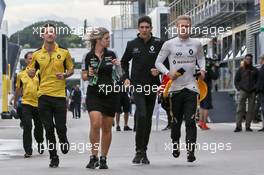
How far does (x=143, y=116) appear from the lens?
37.2 ft

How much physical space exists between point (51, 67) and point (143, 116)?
1.43 metres

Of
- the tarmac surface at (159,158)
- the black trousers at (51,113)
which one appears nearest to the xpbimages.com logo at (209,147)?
the tarmac surface at (159,158)

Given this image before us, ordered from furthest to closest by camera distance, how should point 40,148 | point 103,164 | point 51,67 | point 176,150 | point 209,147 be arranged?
point 209,147 → point 40,148 → point 51,67 → point 176,150 → point 103,164

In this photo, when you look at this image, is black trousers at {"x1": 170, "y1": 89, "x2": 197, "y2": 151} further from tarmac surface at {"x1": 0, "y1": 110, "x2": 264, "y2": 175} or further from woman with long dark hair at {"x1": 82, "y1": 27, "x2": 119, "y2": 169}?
woman with long dark hair at {"x1": 82, "y1": 27, "x2": 119, "y2": 169}

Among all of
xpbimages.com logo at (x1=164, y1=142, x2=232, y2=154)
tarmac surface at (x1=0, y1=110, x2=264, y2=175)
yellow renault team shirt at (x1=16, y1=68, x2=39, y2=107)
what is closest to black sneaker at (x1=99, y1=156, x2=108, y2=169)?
tarmac surface at (x1=0, y1=110, x2=264, y2=175)

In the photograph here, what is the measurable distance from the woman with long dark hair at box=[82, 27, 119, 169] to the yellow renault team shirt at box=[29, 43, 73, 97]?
598 millimetres

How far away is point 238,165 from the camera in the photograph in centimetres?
1084

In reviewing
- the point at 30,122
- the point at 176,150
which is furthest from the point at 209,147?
the point at 176,150

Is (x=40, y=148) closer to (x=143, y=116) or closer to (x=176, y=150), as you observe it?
(x=143, y=116)

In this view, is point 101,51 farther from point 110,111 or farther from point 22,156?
point 22,156

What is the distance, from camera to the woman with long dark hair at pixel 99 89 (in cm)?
1075

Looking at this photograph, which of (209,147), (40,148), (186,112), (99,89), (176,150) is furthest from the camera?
(209,147)

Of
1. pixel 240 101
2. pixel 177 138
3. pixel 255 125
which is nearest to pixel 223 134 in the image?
pixel 240 101

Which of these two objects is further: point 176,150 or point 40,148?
point 40,148
